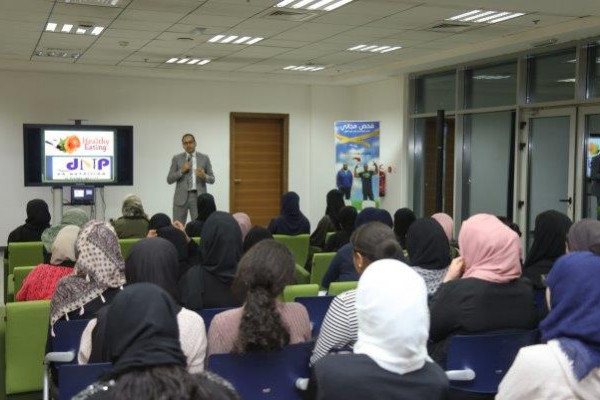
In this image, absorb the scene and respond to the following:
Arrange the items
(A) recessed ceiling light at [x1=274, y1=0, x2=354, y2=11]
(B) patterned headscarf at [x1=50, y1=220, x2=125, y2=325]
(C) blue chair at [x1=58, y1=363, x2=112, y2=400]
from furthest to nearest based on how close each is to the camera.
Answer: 1. (A) recessed ceiling light at [x1=274, y1=0, x2=354, y2=11]
2. (B) patterned headscarf at [x1=50, y1=220, x2=125, y2=325]
3. (C) blue chair at [x1=58, y1=363, x2=112, y2=400]

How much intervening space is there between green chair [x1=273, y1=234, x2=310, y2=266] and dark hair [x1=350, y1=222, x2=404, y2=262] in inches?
124

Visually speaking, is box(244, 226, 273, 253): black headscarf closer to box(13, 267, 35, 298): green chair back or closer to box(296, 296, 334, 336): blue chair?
box(296, 296, 334, 336): blue chair

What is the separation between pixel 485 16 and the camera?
23.4 ft

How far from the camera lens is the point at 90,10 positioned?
6.76 m

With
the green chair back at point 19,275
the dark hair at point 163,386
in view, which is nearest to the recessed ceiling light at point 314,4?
the green chair back at point 19,275

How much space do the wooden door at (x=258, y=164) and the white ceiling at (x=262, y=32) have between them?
1.69m

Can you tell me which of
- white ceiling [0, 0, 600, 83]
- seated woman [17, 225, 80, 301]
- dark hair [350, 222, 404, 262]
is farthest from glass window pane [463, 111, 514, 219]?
seated woman [17, 225, 80, 301]

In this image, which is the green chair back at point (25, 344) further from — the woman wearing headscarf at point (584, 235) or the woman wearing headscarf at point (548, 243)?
the woman wearing headscarf at point (548, 243)

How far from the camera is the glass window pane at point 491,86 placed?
9.48 metres

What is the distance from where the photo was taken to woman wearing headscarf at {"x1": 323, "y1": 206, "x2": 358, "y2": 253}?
603cm

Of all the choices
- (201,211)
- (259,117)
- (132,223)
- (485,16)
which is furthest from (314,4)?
(259,117)

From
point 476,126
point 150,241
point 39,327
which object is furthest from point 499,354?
point 476,126

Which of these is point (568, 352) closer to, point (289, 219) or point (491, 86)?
point (289, 219)

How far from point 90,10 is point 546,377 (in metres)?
6.06
